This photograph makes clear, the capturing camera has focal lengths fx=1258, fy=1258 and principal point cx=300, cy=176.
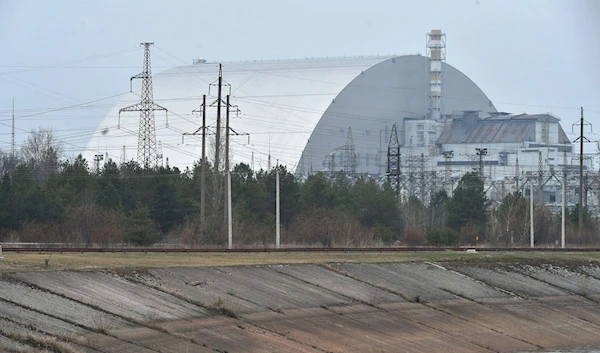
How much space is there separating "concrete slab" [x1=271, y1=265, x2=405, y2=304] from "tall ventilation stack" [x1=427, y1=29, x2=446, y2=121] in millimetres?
93498

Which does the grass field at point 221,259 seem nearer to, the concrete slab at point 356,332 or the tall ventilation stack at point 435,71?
the concrete slab at point 356,332

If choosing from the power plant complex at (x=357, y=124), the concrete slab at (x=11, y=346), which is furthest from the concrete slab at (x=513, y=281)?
the power plant complex at (x=357, y=124)

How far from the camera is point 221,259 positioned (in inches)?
1442

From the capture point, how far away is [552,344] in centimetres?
3238

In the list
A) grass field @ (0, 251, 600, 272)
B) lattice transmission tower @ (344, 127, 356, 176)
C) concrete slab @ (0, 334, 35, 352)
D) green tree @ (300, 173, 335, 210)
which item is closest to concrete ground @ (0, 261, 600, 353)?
concrete slab @ (0, 334, 35, 352)

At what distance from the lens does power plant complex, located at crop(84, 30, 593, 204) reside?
113812mm

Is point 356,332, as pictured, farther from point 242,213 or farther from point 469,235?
point 469,235

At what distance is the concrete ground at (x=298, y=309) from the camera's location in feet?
80.6

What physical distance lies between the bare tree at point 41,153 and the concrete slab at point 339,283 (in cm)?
4678

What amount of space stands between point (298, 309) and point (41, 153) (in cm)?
6983

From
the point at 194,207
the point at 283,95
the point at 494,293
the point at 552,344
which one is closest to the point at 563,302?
the point at 494,293

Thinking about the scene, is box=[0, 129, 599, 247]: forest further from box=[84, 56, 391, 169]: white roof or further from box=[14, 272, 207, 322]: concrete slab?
box=[84, 56, 391, 169]: white roof

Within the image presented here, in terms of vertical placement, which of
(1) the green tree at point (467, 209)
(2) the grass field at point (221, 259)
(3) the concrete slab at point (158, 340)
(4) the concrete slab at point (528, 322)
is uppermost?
(1) the green tree at point (467, 209)

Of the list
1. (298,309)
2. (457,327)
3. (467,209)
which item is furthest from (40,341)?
(467,209)
